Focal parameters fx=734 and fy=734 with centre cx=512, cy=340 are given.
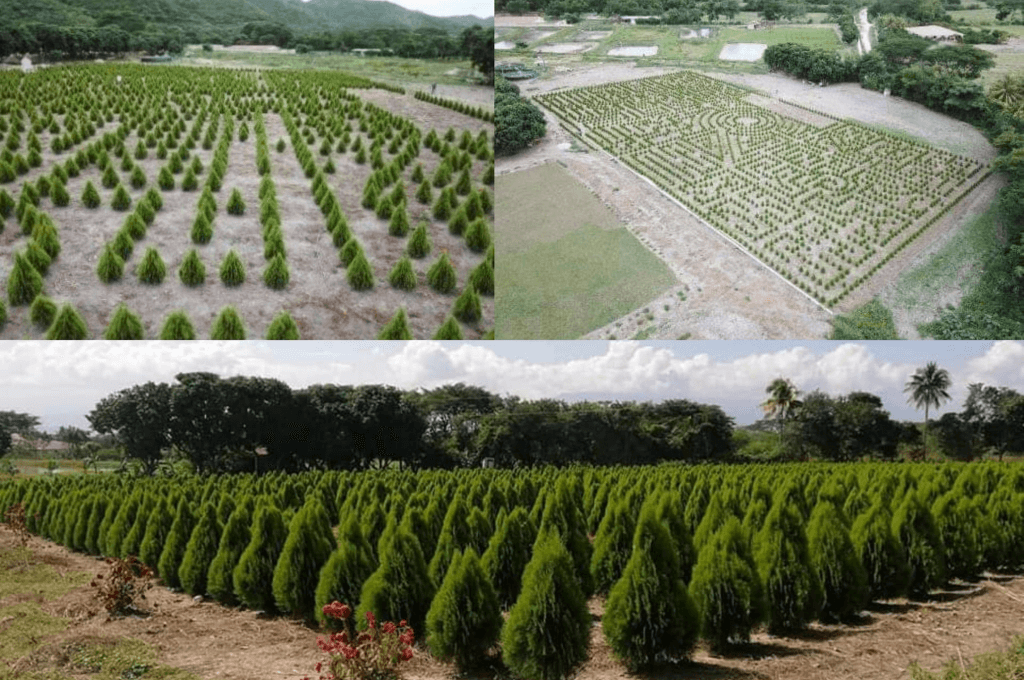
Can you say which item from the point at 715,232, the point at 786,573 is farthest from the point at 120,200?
the point at 786,573

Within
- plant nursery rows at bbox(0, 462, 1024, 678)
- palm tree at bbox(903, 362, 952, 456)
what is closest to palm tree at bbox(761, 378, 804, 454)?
palm tree at bbox(903, 362, 952, 456)

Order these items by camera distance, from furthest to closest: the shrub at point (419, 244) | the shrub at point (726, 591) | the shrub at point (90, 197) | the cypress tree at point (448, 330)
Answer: the shrub at point (90, 197)
the shrub at point (419, 244)
the cypress tree at point (448, 330)
the shrub at point (726, 591)

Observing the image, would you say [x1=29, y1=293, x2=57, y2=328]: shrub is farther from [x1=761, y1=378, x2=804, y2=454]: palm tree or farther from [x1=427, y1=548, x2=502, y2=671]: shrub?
[x1=761, y1=378, x2=804, y2=454]: palm tree

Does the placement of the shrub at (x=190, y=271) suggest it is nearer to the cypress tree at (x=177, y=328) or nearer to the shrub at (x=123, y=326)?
the cypress tree at (x=177, y=328)

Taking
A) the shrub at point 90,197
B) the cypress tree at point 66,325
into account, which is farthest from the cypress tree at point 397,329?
the shrub at point 90,197

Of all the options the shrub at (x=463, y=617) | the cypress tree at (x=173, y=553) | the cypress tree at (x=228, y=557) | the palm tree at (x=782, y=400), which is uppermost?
the shrub at (x=463, y=617)

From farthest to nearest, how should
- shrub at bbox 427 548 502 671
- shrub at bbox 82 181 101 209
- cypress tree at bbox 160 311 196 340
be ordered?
1. shrub at bbox 82 181 101 209
2. cypress tree at bbox 160 311 196 340
3. shrub at bbox 427 548 502 671

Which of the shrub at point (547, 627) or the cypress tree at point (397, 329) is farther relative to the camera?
the cypress tree at point (397, 329)
